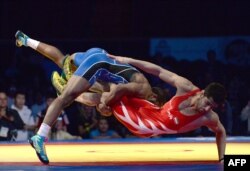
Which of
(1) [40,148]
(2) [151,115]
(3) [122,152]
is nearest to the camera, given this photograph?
(1) [40,148]

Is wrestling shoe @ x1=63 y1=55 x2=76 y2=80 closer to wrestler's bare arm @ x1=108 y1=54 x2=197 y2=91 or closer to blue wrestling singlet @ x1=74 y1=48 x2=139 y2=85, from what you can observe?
blue wrestling singlet @ x1=74 y1=48 x2=139 y2=85

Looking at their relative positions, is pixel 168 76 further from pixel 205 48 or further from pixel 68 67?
pixel 205 48

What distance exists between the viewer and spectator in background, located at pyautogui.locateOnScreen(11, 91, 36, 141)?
773cm

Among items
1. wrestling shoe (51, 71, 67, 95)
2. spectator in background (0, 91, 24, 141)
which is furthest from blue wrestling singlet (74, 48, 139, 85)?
spectator in background (0, 91, 24, 141)

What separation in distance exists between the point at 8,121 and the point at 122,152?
221cm

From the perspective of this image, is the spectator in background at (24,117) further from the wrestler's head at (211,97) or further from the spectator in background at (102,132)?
the wrestler's head at (211,97)

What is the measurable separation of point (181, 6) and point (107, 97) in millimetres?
4564

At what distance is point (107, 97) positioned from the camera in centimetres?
504

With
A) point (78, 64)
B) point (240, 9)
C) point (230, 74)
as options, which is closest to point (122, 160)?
point (78, 64)

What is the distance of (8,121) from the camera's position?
747cm

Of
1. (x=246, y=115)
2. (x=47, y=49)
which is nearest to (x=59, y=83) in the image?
(x=47, y=49)

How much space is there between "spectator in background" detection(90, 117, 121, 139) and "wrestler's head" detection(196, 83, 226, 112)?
2.90 metres

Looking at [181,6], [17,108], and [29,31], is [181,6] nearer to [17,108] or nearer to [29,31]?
[29,31]

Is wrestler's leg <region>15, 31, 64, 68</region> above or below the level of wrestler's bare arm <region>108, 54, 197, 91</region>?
above
